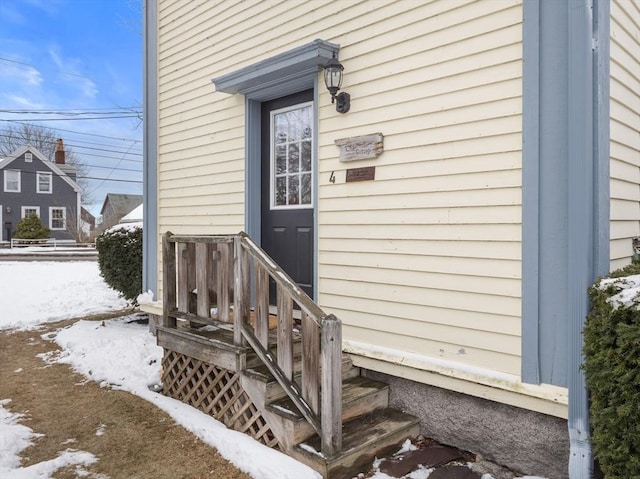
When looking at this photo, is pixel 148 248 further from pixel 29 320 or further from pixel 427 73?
pixel 427 73

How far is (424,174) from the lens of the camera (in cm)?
338

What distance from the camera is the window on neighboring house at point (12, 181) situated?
28.8 metres

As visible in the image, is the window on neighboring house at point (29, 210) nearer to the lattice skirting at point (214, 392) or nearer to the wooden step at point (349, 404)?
the lattice skirting at point (214, 392)

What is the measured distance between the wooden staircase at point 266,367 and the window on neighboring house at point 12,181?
99.9ft

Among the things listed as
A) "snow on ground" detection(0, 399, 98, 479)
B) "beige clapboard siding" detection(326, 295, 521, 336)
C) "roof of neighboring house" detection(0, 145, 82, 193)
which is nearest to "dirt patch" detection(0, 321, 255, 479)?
"snow on ground" detection(0, 399, 98, 479)

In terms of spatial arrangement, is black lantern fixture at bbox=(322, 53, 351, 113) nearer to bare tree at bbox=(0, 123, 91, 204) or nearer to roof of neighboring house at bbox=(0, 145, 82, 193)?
roof of neighboring house at bbox=(0, 145, 82, 193)

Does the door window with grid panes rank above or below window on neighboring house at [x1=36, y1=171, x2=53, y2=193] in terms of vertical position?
below

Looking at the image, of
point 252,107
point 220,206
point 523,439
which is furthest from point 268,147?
point 523,439

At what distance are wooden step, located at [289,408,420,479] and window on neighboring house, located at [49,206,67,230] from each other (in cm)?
3266

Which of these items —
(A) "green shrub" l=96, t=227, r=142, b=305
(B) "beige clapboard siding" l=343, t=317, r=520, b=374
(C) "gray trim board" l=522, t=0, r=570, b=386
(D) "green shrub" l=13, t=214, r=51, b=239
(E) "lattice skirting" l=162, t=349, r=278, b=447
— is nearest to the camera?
(C) "gray trim board" l=522, t=0, r=570, b=386

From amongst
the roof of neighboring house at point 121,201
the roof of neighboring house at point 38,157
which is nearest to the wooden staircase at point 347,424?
the roof of neighboring house at point 38,157

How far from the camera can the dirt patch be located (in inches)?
116

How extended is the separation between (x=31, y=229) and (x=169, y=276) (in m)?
27.8

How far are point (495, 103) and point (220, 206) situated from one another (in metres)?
3.16
